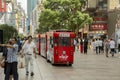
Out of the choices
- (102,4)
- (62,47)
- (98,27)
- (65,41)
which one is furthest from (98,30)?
(62,47)

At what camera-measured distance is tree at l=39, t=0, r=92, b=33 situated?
73.2 m

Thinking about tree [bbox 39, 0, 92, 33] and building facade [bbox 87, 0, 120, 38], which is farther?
tree [bbox 39, 0, 92, 33]

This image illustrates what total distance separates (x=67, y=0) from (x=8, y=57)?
192ft

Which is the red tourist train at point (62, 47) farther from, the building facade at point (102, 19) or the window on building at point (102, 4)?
the window on building at point (102, 4)

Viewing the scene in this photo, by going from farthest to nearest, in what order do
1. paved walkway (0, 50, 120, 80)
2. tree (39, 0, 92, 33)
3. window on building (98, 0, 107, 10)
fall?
window on building (98, 0, 107, 10), tree (39, 0, 92, 33), paved walkway (0, 50, 120, 80)

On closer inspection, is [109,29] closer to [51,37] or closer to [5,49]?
[51,37]

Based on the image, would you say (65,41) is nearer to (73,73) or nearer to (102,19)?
(73,73)

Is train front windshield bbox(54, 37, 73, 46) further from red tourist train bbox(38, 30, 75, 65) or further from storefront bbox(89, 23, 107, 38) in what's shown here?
storefront bbox(89, 23, 107, 38)

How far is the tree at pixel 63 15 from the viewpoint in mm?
73250

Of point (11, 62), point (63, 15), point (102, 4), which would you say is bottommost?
point (11, 62)

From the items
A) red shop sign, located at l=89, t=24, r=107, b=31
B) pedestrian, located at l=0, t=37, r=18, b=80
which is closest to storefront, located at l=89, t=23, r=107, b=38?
red shop sign, located at l=89, t=24, r=107, b=31

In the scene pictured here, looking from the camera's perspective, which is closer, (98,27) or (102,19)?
(102,19)

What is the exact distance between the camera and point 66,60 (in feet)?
98.1

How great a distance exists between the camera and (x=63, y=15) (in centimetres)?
7375
